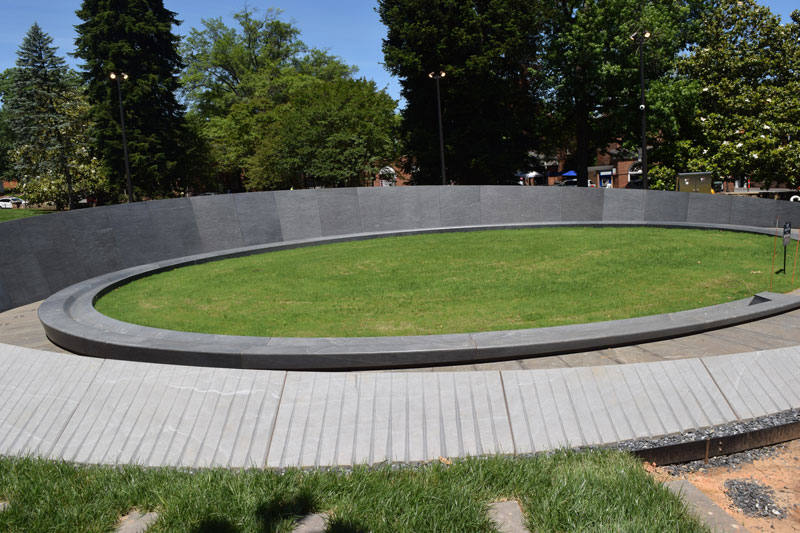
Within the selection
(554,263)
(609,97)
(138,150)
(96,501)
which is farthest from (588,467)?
(138,150)

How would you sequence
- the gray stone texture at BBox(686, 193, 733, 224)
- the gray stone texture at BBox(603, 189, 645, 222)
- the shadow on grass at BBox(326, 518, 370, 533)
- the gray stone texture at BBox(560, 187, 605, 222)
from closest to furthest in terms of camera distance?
the shadow on grass at BBox(326, 518, 370, 533), the gray stone texture at BBox(686, 193, 733, 224), the gray stone texture at BBox(603, 189, 645, 222), the gray stone texture at BBox(560, 187, 605, 222)

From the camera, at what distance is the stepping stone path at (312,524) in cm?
316

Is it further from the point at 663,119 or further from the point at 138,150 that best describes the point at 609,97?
the point at 138,150

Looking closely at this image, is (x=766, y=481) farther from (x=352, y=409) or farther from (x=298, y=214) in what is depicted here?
(x=298, y=214)

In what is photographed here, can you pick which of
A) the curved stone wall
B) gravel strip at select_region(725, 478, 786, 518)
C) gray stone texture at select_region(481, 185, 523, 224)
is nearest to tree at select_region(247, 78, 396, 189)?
the curved stone wall

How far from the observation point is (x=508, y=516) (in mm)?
3258

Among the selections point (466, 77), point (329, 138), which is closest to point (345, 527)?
point (466, 77)

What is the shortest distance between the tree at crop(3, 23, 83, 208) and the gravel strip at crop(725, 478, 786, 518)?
45583 mm

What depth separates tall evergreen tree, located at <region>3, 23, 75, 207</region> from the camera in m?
40.8

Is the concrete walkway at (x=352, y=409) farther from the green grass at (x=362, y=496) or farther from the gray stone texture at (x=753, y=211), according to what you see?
the gray stone texture at (x=753, y=211)

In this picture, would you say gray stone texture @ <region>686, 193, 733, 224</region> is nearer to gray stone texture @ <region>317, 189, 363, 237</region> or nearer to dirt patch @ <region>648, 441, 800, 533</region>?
gray stone texture @ <region>317, 189, 363, 237</region>

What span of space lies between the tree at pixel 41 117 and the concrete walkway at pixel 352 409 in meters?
42.4

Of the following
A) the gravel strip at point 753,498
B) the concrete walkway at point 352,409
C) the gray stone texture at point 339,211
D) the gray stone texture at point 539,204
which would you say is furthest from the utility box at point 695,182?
the gravel strip at point 753,498

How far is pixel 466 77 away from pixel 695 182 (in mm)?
15648
